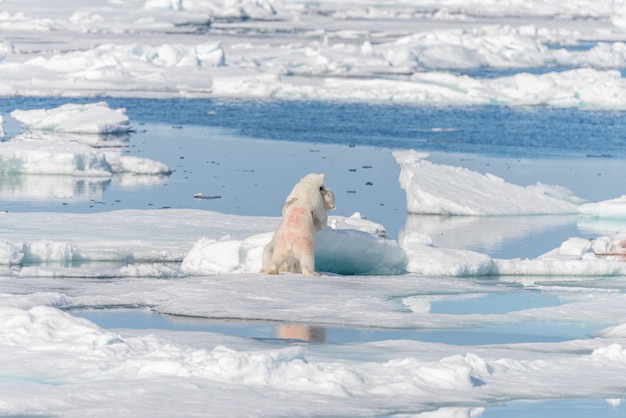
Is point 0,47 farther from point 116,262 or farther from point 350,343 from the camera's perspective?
point 350,343

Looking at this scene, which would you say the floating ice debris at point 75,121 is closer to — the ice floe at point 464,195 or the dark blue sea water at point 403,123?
the dark blue sea water at point 403,123

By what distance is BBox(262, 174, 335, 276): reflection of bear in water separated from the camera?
8.91m

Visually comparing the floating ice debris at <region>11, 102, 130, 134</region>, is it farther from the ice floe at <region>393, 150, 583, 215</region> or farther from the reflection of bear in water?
the reflection of bear in water

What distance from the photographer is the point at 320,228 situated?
920cm

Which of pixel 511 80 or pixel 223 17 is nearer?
pixel 511 80

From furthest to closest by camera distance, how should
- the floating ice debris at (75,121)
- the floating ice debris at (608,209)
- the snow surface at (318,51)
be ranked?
the snow surface at (318,51)
the floating ice debris at (75,121)
the floating ice debris at (608,209)

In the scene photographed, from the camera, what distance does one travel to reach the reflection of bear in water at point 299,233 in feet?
29.2

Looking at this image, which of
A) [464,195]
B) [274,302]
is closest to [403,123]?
[464,195]

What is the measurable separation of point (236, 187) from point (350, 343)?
8.72 meters

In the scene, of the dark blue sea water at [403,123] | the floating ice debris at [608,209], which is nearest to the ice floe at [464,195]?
the floating ice debris at [608,209]

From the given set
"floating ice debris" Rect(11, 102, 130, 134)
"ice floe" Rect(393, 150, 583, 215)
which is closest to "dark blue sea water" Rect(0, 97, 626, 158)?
"floating ice debris" Rect(11, 102, 130, 134)

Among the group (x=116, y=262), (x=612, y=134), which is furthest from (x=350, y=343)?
(x=612, y=134)

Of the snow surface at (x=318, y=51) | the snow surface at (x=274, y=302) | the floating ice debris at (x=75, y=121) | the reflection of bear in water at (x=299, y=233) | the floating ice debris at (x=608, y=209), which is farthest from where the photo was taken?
the snow surface at (x=318, y=51)

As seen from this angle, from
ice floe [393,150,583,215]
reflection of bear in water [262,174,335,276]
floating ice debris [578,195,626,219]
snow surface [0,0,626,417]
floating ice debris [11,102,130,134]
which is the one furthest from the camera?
floating ice debris [11,102,130,134]
